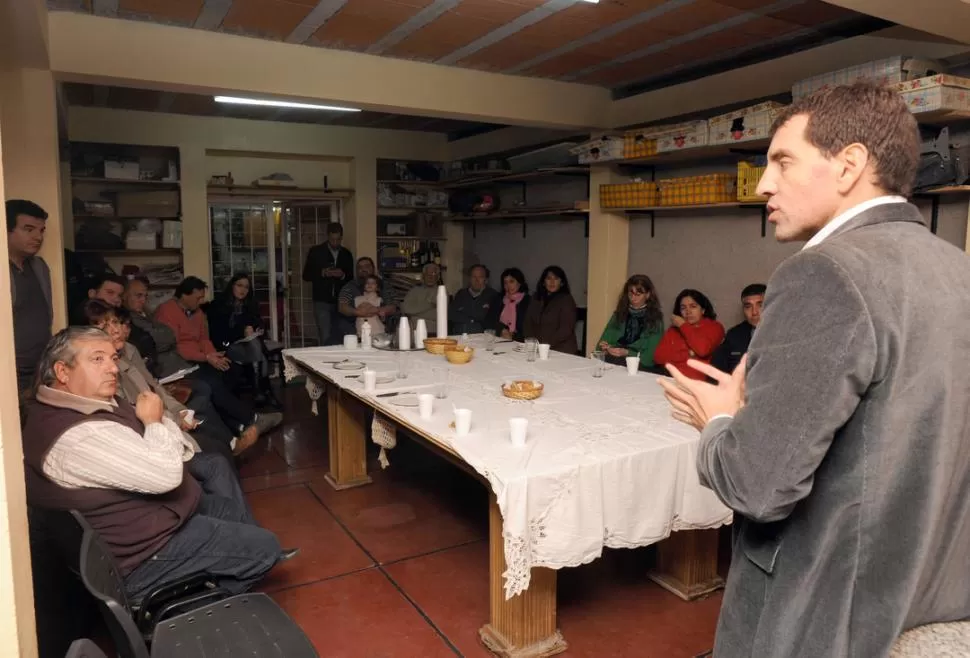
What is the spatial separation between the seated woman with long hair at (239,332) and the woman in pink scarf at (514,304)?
2006 millimetres

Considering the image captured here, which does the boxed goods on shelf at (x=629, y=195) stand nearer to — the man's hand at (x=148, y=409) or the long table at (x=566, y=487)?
the long table at (x=566, y=487)

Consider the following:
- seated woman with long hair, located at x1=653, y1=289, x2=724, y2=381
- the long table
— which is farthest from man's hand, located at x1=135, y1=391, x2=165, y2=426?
seated woman with long hair, located at x1=653, y1=289, x2=724, y2=381

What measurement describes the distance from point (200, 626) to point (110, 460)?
0.51 meters

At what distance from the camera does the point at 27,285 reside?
10.3ft

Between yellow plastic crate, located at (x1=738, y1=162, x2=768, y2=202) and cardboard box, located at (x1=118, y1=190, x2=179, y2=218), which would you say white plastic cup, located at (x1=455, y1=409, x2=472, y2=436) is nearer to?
yellow plastic crate, located at (x1=738, y1=162, x2=768, y2=202)

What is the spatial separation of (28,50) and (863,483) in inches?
152

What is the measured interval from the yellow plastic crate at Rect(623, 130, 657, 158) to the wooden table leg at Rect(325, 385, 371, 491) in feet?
8.54

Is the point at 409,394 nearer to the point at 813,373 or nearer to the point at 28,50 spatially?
the point at 813,373

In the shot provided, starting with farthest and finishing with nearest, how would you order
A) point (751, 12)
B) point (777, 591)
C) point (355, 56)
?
point (355, 56) < point (751, 12) < point (777, 591)

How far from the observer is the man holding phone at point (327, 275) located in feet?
21.8

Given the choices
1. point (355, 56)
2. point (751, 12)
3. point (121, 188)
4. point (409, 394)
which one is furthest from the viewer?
point (121, 188)

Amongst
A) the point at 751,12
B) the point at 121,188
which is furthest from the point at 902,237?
the point at 121,188

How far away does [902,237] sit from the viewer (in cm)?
95

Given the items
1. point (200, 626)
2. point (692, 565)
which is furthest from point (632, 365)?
point (200, 626)
